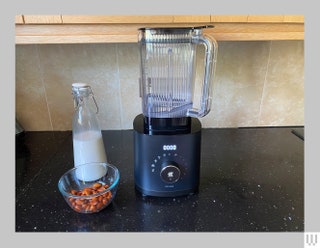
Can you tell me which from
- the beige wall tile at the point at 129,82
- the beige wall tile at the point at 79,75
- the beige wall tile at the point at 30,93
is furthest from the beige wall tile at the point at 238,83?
the beige wall tile at the point at 30,93

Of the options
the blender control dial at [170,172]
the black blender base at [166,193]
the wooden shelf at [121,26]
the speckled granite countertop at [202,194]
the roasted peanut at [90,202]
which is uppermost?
the wooden shelf at [121,26]

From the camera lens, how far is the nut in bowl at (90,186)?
1.74 feet

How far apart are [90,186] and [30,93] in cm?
49

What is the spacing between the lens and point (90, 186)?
64 centimetres

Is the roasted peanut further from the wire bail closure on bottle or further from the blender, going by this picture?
the wire bail closure on bottle

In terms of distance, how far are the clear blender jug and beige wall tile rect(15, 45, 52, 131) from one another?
1.64ft

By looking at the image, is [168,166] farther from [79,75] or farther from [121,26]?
[79,75]

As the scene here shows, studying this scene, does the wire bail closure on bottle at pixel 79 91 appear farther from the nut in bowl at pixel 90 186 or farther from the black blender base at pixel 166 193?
the black blender base at pixel 166 193

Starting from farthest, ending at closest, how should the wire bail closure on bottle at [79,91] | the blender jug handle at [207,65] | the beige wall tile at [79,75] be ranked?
the beige wall tile at [79,75]
the wire bail closure on bottle at [79,91]
the blender jug handle at [207,65]

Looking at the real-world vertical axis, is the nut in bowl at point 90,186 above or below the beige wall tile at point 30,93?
below

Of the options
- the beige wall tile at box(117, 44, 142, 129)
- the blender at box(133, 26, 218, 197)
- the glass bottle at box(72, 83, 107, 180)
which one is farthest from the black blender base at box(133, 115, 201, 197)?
the beige wall tile at box(117, 44, 142, 129)

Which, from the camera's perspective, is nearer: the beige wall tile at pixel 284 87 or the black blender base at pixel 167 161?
the black blender base at pixel 167 161

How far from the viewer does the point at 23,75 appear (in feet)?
2.83

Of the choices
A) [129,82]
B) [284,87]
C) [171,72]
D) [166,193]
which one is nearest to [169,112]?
[171,72]
